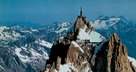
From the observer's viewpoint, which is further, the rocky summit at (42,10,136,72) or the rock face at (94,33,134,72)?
the rocky summit at (42,10,136,72)

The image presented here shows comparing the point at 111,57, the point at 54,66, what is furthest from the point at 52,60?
the point at 111,57

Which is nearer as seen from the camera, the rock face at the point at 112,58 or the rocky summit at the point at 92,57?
the rock face at the point at 112,58

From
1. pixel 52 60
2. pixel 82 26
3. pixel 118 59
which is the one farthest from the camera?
pixel 82 26

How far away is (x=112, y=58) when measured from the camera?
4151 inches

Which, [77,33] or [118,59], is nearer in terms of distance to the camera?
[118,59]

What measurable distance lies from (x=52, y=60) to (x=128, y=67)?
16090 millimetres

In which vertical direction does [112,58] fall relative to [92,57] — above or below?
above

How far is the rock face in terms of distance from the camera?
105 m

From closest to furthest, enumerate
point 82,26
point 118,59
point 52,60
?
1. point 118,59
2. point 52,60
3. point 82,26

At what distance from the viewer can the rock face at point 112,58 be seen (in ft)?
344

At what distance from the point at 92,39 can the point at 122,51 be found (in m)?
10.6

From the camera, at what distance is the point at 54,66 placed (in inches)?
4156

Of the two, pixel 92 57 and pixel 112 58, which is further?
pixel 92 57

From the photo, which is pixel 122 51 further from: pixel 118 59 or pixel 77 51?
pixel 77 51
